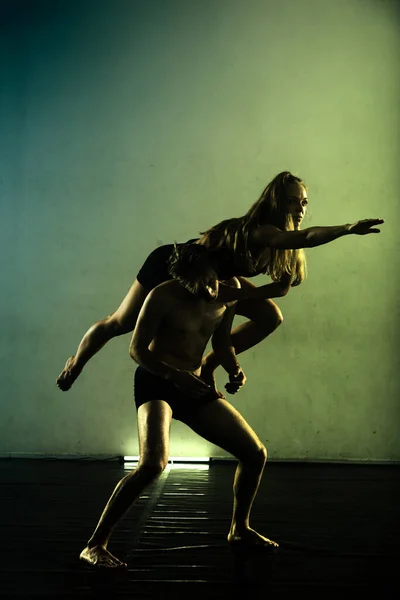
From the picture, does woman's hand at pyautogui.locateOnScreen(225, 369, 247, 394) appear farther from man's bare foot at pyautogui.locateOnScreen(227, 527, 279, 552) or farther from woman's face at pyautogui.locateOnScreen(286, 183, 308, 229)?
woman's face at pyautogui.locateOnScreen(286, 183, 308, 229)

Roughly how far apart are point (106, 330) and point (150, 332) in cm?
153

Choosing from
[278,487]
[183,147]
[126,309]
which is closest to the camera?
[126,309]

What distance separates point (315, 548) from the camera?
2988 mm

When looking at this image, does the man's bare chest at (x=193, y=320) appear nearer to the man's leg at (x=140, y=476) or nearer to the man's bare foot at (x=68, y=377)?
the man's leg at (x=140, y=476)

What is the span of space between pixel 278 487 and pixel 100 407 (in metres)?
1.89

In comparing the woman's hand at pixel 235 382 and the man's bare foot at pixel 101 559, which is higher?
the woman's hand at pixel 235 382

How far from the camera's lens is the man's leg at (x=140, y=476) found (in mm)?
2535

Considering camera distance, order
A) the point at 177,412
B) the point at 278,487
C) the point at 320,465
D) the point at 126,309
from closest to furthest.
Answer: the point at 177,412 → the point at 126,309 → the point at 278,487 → the point at 320,465

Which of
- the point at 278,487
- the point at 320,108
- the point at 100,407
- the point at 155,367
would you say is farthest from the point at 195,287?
the point at 320,108

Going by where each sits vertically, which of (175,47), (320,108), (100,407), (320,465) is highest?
(175,47)

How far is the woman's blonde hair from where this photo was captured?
3238 mm

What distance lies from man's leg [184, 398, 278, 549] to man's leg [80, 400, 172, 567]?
174 mm

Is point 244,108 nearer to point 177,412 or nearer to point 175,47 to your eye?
point 175,47

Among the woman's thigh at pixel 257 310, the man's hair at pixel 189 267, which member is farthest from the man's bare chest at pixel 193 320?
the woman's thigh at pixel 257 310
